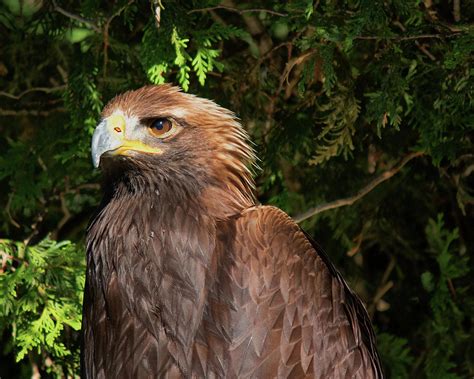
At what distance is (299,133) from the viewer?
15.2 feet

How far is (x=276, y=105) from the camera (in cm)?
491

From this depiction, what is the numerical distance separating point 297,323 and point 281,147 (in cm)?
146

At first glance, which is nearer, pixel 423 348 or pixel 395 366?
pixel 395 366

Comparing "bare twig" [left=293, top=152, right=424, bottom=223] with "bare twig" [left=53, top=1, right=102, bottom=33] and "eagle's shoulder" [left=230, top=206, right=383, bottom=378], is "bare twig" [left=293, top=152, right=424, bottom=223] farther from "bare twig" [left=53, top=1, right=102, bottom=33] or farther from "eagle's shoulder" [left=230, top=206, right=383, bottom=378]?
"bare twig" [left=53, top=1, right=102, bottom=33]

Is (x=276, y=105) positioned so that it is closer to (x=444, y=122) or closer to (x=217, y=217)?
(x=444, y=122)

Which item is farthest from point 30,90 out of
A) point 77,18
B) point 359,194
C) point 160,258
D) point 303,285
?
point 303,285

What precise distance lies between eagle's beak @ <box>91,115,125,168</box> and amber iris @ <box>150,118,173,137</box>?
119mm

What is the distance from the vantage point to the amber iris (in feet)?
11.7

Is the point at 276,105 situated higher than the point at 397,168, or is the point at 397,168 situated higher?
the point at 276,105

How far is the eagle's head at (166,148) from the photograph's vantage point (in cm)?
354

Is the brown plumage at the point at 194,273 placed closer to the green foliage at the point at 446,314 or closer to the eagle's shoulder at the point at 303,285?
the eagle's shoulder at the point at 303,285

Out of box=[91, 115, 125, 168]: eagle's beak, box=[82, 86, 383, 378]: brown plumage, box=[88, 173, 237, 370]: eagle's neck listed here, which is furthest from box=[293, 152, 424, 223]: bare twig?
box=[91, 115, 125, 168]: eagle's beak

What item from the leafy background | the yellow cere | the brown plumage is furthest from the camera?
the leafy background

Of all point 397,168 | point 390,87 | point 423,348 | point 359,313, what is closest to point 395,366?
point 423,348
